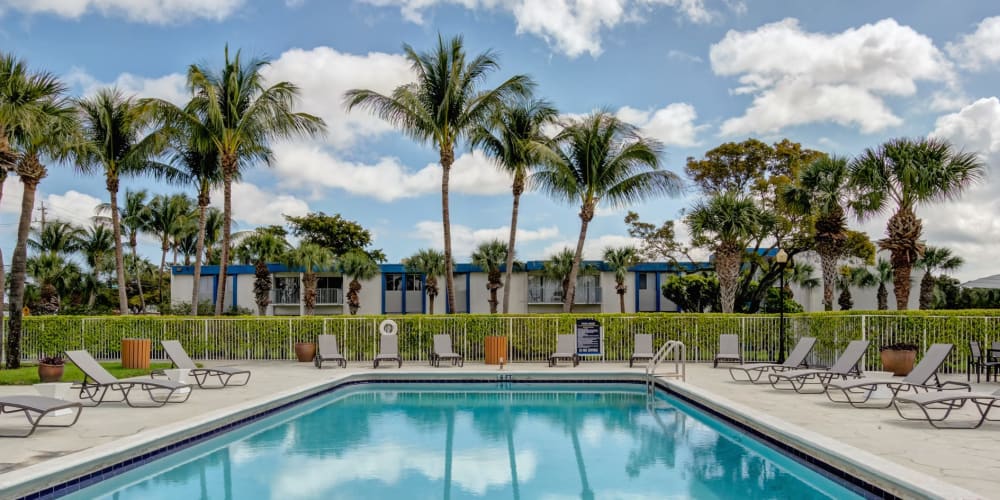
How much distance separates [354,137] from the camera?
29.2 metres

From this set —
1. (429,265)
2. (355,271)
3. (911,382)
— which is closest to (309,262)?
(355,271)

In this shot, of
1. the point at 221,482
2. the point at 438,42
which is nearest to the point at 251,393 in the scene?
the point at 221,482

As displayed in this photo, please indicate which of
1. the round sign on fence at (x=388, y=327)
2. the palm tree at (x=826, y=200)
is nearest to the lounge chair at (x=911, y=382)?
the round sign on fence at (x=388, y=327)

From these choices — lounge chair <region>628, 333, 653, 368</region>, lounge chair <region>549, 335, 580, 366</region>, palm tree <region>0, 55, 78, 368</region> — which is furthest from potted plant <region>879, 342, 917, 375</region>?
palm tree <region>0, 55, 78, 368</region>

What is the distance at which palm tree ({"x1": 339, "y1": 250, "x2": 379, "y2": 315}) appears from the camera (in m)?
42.9

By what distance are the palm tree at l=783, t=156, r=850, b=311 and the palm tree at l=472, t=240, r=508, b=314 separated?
1756 cm

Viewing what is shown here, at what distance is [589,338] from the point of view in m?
19.1

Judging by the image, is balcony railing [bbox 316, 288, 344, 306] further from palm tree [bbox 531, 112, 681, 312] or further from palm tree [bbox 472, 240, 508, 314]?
palm tree [bbox 531, 112, 681, 312]

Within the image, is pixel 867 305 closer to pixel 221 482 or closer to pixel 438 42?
pixel 438 42

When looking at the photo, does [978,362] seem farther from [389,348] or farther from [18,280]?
[18,280]

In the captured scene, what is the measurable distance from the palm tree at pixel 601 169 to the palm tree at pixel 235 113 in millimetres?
7679

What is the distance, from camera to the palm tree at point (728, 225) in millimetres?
25516

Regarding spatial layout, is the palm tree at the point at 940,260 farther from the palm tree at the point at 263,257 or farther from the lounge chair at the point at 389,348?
the lounge chair at the point at 389,348

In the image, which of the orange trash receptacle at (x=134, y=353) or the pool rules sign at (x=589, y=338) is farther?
the pool rules sign at (x=589, y=338)
